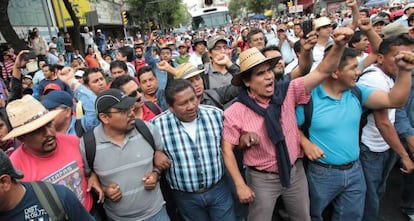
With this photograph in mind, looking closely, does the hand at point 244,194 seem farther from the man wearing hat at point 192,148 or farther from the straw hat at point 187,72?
the straw hat at point 187,72

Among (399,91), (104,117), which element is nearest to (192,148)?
(104,117)

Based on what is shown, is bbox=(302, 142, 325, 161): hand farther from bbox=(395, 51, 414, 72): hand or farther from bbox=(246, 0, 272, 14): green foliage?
bbox=(246, 0, 272, 14): green foliage

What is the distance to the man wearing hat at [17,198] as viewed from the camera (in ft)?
5.04

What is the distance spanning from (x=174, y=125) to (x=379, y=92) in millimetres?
1703

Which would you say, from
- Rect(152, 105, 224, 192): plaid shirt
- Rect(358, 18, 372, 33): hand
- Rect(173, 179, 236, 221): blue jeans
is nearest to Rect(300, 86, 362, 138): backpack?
Rect(152, 105, 224, 192): plaid shirt

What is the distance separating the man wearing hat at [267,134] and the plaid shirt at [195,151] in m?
0.12

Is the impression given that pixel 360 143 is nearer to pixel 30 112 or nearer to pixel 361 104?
pixel 361 104

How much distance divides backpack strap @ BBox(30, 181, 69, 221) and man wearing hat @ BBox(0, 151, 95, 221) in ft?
0.05

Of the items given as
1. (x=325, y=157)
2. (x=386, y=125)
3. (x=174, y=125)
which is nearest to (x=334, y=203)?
(x=325, y=157)

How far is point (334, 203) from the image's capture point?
9.27ft

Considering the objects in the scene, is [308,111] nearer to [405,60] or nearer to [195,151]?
[405,60]

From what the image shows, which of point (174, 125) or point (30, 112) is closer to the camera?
point (30, 112)

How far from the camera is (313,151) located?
2.51m

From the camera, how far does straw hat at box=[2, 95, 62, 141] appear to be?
6.65 feet
